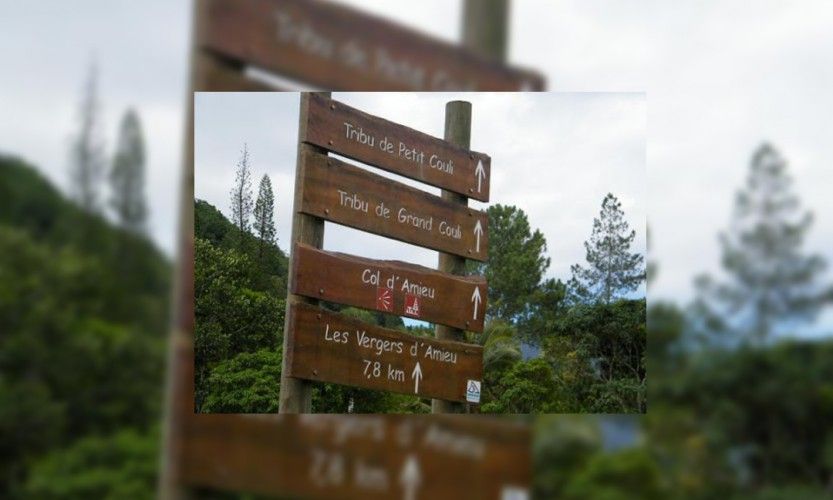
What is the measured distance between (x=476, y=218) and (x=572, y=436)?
7.26 feet

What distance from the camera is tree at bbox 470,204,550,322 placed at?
39.0ft

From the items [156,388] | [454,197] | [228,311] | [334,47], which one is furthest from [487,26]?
[228,311]

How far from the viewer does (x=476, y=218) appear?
4.24 meters

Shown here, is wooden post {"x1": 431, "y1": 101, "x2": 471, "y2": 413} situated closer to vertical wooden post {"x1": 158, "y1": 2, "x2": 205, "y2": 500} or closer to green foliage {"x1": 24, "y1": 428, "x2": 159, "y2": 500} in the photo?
green foliage {"x1": 24, "y1": 428, "x2": 159, "y2": 500}

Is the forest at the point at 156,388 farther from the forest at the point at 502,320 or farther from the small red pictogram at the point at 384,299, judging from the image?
the forest at the point at 502,320

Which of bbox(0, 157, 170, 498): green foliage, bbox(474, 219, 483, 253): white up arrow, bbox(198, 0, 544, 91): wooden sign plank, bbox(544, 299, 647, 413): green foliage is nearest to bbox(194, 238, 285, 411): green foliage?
bbox(544, 299, 647, 413): green foliage

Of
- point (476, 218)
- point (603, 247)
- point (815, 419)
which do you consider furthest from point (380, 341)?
point (603, 247)

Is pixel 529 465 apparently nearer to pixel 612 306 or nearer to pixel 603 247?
pixel 603 247

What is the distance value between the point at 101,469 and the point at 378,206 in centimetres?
166

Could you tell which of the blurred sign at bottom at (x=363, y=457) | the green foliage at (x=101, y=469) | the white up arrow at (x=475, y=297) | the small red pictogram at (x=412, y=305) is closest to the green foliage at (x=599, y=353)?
the white up arrow at (x=475, y=297)

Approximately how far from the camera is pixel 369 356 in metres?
3.78

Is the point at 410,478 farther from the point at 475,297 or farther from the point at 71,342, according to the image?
the point at 475,297

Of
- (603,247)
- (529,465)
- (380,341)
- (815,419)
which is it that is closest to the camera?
(529,465)

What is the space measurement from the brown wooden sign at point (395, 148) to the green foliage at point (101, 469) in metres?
1.48
